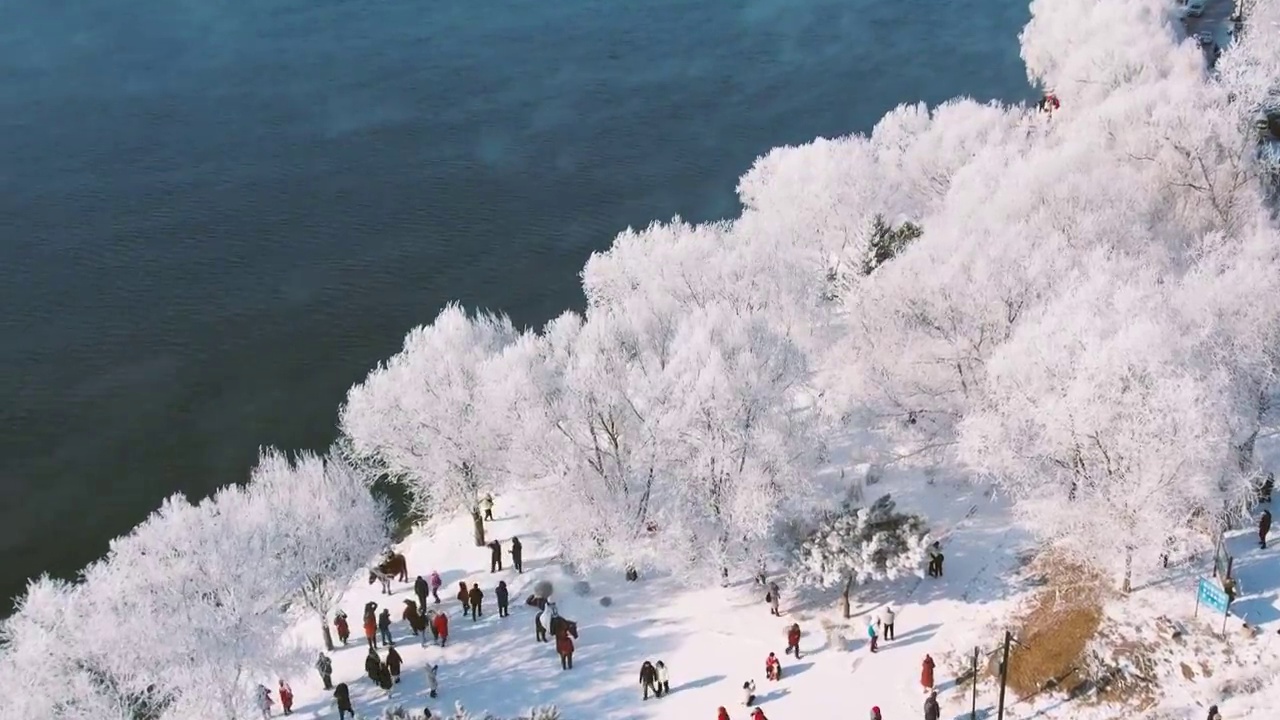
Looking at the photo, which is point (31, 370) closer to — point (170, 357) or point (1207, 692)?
point (170, 357)

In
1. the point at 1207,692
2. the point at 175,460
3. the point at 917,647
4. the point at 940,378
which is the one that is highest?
the point at 175,460

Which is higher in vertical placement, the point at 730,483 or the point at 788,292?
the point at 788,292

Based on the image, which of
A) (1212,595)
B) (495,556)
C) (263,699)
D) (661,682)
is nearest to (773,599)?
(661,682)

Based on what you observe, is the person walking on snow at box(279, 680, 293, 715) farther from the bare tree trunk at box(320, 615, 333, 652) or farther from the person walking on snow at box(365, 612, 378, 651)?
the bare tree trunk at box(320, 615, 333, 652)

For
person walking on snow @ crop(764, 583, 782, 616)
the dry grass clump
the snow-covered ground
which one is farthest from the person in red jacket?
the dry grass clump

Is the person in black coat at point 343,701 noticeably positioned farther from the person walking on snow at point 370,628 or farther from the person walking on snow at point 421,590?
the person walking on snow at point 421,590

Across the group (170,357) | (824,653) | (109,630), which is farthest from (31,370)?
(824,653)

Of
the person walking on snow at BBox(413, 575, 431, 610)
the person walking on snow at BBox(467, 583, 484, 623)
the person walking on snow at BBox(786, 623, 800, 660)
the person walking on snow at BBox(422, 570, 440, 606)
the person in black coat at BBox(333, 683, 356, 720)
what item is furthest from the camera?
the person walking on snow at BBox(422, 570, 440, 606)
